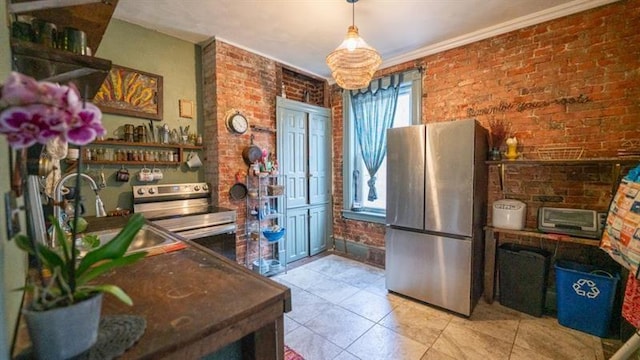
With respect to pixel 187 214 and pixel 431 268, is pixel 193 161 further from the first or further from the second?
pixel 431 268

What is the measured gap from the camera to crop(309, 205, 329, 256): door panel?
406 cm

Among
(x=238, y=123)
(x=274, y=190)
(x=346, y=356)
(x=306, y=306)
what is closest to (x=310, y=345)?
(x=346, y=356)

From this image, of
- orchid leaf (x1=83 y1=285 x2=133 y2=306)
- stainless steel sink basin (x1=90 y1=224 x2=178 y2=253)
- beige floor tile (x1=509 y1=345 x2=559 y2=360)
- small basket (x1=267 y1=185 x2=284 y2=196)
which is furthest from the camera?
small basket (x1=267 y1=185 x2=284 y2=196)

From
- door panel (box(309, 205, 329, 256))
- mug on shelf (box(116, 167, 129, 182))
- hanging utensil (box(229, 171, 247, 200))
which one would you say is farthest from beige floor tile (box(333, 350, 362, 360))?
mug on shelf (box(116, 167, 129, 182))

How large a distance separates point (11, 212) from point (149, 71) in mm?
2736

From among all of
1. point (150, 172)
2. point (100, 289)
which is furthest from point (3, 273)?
point (150, 172)

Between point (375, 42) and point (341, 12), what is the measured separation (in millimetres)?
759

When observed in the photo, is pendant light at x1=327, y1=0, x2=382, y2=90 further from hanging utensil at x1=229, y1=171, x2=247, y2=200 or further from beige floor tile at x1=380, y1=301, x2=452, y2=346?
beige floor tile at x1=380, y1=301, x2=452, y2=346

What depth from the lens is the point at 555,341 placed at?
208cm

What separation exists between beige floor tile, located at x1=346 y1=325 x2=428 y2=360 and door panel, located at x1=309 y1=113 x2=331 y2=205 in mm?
2160

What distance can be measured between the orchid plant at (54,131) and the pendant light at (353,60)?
1868mm

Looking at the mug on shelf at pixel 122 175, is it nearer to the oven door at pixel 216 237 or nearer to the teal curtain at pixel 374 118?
the oven door at pixel 216 237

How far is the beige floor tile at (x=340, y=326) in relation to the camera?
2156 mm

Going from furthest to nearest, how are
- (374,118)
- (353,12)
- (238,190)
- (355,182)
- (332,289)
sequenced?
1. (355,182)
2. (374,118)
3. (238,190)
4. (332,289)
5. (353,12)
